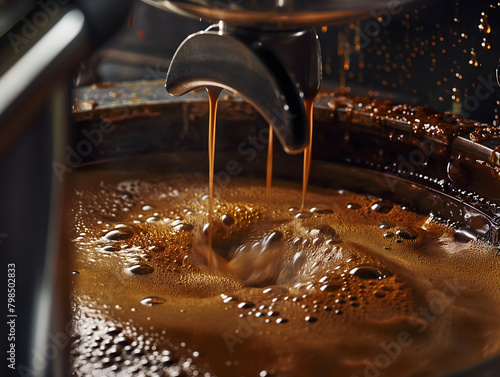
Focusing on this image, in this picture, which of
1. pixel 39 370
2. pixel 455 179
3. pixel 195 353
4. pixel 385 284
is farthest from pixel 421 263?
pixel 39 370

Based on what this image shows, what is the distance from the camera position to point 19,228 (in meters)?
0.35

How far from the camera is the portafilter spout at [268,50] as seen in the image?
53 cm

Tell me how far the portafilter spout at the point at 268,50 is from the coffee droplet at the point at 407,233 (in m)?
0.34

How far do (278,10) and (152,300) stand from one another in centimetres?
38

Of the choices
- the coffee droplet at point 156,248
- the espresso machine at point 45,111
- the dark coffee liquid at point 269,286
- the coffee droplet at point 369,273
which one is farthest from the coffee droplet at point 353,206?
the espresso machine at point 45,111

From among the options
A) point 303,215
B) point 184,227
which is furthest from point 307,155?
point 184,227

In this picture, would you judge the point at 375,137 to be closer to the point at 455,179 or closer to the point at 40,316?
the point at 455,179

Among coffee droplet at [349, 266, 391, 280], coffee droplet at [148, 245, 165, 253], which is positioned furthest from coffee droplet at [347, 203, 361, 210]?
coffee droplet at [148, 245, 165, 253]

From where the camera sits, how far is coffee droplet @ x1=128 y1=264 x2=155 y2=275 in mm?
802

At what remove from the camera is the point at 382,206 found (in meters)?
1.00

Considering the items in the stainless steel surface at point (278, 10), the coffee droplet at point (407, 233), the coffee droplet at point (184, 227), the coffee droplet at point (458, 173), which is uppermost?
the stainless steel surface at point (278, 10)

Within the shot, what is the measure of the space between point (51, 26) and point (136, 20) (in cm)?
177

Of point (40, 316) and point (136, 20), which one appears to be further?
point (136, 20)

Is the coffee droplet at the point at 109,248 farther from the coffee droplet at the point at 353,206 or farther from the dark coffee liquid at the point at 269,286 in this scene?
the coffee droplet at the point at 353,206
